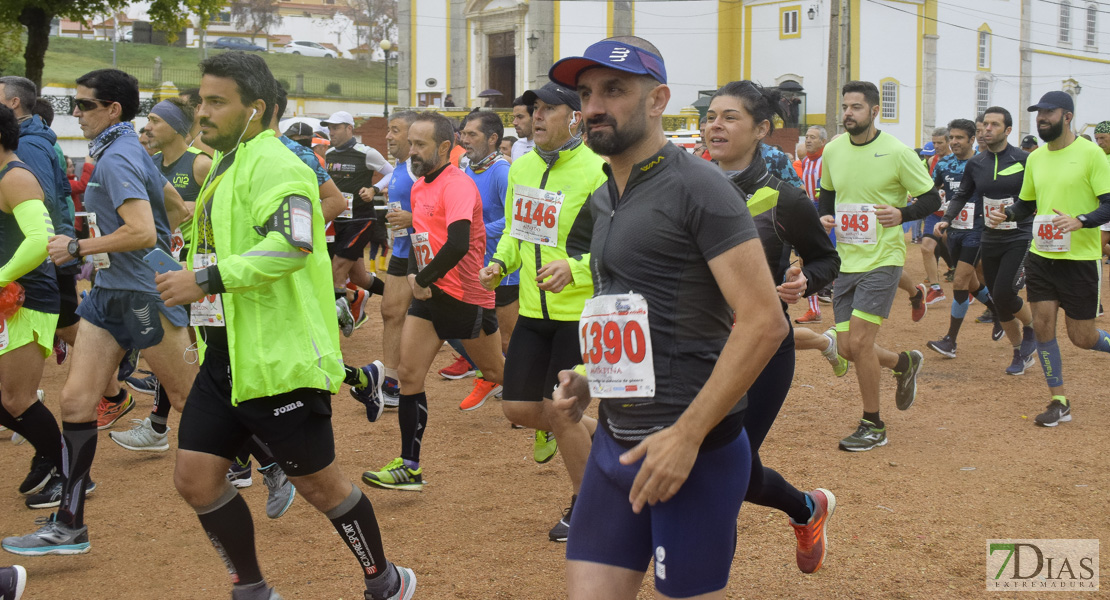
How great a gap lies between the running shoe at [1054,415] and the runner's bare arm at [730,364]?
578 centimetres

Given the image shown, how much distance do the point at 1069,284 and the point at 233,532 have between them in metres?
6.20

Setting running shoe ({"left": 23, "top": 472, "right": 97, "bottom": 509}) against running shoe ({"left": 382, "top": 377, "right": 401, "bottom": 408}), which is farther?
running shoe ({"left": 382, "top": 377, "right": 401, "bottom": 408})

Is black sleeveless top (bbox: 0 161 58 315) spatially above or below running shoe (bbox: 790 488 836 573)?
above

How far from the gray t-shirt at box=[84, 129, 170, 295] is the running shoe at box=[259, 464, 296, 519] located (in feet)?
3.88

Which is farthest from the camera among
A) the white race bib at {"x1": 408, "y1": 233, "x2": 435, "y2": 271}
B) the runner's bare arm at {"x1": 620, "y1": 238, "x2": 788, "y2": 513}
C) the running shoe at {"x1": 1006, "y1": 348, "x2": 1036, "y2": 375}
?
the running shoe at {"x1": 1006, "y1": 348, "x2": 1036, "y2": 375}

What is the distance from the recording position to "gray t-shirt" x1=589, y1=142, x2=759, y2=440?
2588 mm

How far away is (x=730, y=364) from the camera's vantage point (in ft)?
8.20

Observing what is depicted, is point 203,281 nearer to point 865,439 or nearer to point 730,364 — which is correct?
point 730,364

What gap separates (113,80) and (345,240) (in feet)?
17.3

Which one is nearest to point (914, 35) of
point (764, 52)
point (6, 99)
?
point (764, 52)

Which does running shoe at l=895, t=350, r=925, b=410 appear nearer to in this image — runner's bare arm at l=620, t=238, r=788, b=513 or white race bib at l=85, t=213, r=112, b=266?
runner's bare arm at l=620, t=238, r=788, b=513

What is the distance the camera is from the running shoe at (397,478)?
5.71m

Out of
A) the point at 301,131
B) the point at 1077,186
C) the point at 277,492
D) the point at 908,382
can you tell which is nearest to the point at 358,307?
the point at 301,131

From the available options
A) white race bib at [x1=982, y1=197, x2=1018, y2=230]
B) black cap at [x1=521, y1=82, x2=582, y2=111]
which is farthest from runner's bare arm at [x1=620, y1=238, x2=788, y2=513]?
white race bib at [x1=982, y1=197, x2=1018, y2=230]
